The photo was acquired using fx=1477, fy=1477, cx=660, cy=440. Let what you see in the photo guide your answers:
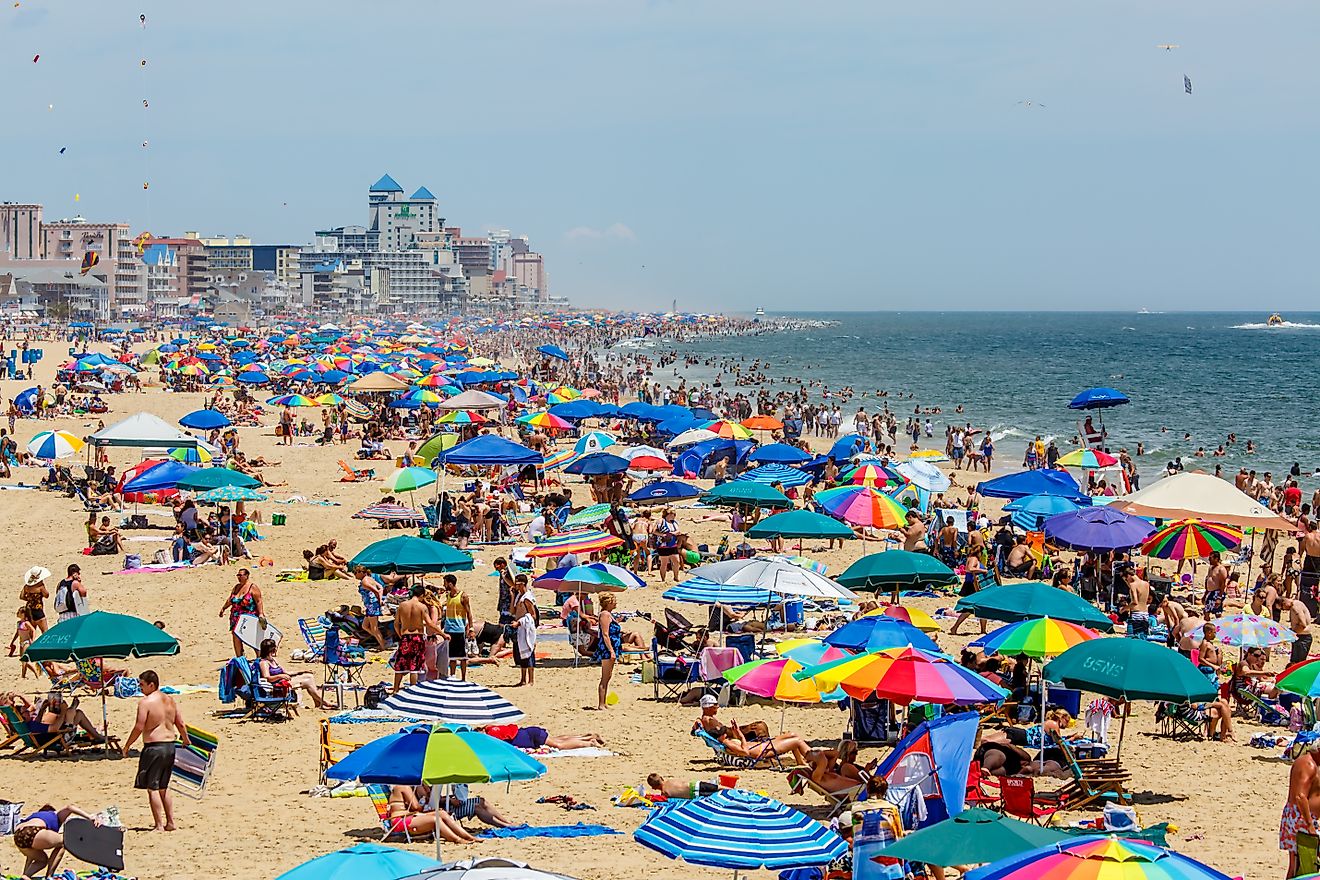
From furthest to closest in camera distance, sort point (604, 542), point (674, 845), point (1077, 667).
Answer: point (604, 542)
point (1077, 667)
point (674, 845)

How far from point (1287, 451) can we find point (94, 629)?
38820mm

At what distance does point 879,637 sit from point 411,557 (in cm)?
560

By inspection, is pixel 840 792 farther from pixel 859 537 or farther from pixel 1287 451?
pixel 1287 451

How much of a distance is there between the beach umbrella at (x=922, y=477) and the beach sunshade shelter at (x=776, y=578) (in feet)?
28.8

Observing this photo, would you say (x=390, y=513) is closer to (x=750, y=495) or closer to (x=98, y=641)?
(x=750, y=495)

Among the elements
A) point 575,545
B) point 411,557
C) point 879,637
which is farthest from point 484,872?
point 575,545

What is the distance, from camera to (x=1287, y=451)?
42719 mm

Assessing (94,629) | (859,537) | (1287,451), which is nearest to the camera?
(94,629)

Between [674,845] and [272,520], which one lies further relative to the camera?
[272,520]

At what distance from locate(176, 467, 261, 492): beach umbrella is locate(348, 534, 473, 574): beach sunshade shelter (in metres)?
5.00

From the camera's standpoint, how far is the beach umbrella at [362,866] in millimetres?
6059

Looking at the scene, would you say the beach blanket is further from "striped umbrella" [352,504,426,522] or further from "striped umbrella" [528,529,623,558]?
"striped umbrella" [352,504,426,522]

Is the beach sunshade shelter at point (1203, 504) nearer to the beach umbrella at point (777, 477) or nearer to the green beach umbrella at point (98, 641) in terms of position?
the beach umbrella at point (777, 477)

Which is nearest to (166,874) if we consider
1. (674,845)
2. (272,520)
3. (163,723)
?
(163,723)
